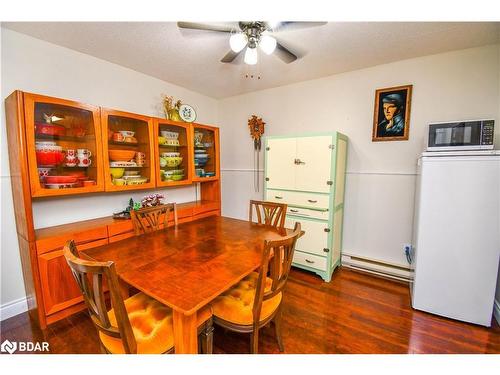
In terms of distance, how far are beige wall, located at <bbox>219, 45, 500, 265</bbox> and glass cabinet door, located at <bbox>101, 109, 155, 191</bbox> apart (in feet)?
5.36

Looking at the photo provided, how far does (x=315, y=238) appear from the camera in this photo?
7.75ft

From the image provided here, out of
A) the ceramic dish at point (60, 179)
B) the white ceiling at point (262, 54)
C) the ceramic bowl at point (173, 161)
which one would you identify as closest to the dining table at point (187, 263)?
the ceramic dish at point (60, 179)

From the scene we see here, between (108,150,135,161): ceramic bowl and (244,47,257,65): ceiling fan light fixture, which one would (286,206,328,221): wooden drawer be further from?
(108,150,135,161): ceramic bowl

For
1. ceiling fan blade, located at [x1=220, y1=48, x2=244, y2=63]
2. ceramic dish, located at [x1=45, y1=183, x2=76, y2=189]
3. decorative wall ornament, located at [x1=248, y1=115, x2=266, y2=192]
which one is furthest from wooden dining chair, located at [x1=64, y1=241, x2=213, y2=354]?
decorative wall ornament, located at [x1=248, y1=115, x2=266, y2=192]

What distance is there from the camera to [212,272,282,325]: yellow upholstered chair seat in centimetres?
120

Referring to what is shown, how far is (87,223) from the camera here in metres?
2.00

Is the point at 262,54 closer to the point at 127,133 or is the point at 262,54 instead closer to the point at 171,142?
the point at 171,142

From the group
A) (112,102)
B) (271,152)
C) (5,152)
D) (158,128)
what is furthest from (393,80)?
(5,152)

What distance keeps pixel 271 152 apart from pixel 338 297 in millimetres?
1678

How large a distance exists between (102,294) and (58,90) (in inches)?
77.8

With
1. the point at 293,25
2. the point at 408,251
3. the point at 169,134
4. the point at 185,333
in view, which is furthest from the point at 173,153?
the point at 408,251

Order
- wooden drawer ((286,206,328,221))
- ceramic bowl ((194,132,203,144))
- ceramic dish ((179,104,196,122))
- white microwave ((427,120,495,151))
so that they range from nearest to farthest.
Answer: white microwave ((427,120,495,151)) < wooden drawer ((286,206,328,221)) < ceramic dish ((179,104,196,122)) < ceramic bowl ((194,132,203,144))

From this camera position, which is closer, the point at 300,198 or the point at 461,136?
the point at 461,136

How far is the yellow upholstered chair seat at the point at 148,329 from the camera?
1001mm
